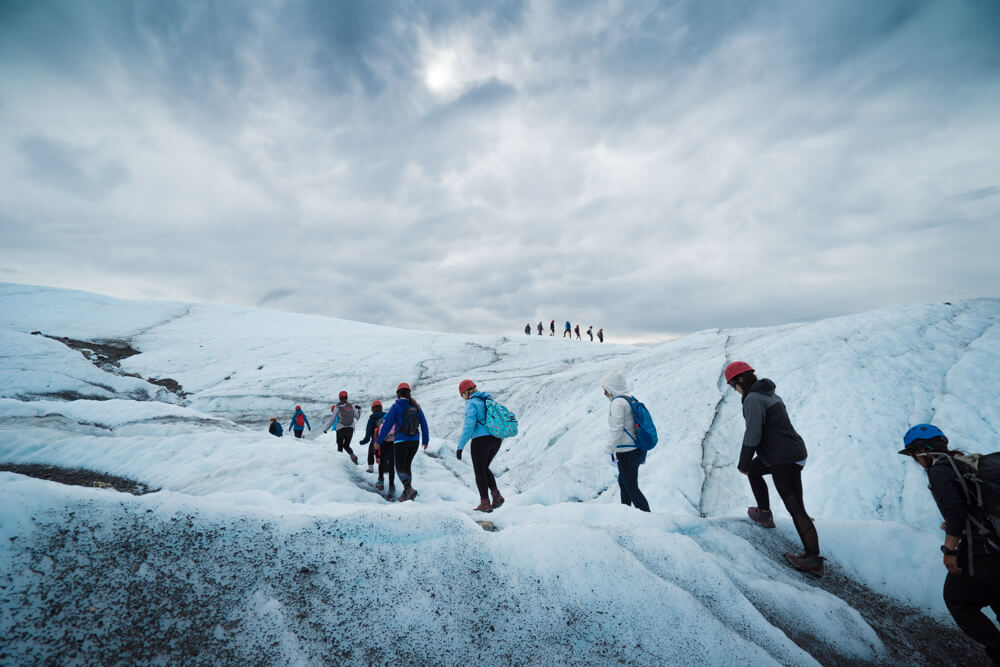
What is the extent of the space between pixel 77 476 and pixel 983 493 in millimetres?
13398

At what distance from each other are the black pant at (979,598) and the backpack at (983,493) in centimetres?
8

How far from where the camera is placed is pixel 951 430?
7797mm

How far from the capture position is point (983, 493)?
316 centimetres

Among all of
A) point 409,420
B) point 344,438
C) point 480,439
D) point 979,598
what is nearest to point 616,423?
point 480,439

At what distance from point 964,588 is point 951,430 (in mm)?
6451

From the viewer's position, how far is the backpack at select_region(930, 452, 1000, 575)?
3111 millimetres

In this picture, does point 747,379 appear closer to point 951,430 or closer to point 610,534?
point 610,534

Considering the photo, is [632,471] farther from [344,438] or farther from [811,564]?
[344,438]

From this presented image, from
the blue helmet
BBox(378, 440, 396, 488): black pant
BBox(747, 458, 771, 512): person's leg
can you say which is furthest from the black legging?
BBox(378, 440, 396, 488): black pant

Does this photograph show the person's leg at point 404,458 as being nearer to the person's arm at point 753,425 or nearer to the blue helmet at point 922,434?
the person's arm at point 753,425

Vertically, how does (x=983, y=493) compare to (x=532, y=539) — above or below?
above

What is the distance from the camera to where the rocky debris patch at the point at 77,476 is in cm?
832

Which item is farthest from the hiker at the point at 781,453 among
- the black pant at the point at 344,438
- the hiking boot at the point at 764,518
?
the black pant at the point at 344,438

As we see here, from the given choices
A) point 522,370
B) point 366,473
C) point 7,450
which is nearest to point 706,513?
point 366,473
